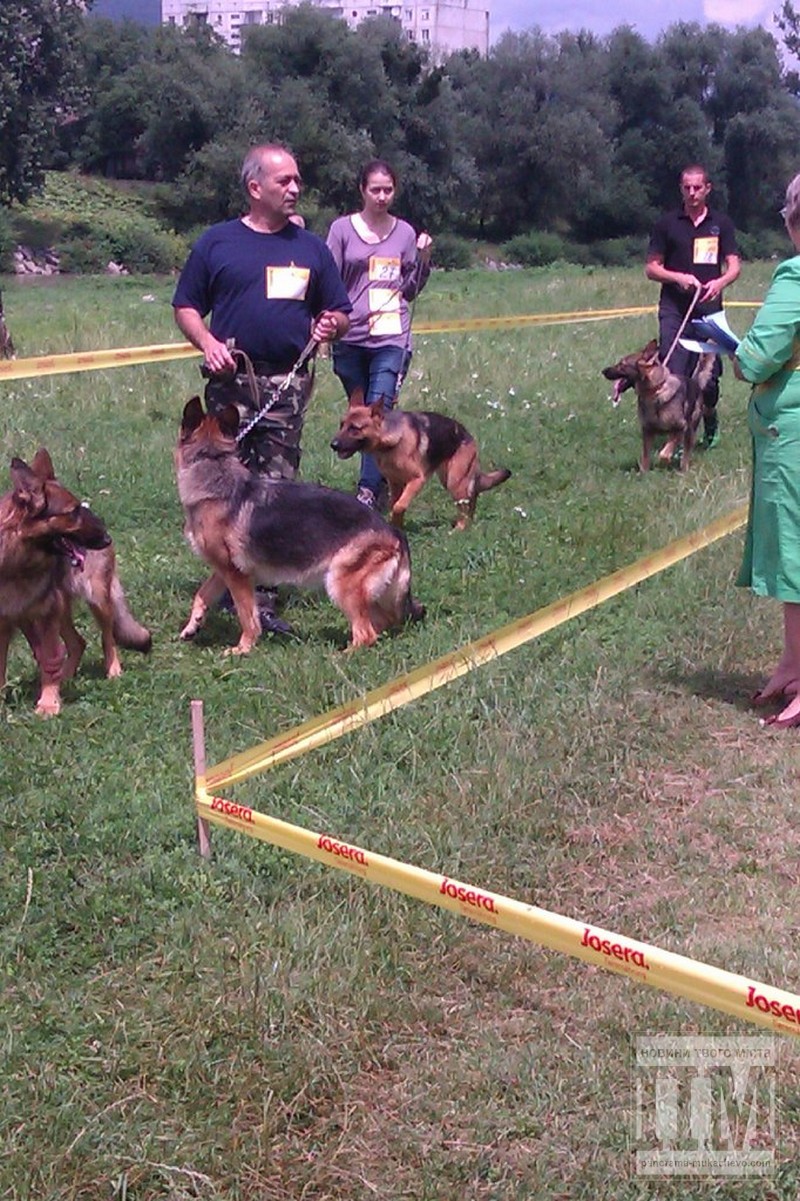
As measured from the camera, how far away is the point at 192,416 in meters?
5.96

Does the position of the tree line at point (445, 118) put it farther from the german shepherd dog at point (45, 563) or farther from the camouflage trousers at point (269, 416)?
the german shepherd dog at point (45, 563)

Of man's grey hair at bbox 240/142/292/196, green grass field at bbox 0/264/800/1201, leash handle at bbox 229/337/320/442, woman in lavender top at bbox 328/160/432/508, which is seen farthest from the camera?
woman in lavender top at bbox 328/160/432/508

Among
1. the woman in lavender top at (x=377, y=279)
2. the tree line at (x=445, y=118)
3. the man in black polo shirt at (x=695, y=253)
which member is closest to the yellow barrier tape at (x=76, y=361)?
the woman in lavender top at (x=377, y=279)

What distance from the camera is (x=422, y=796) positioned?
4312mm

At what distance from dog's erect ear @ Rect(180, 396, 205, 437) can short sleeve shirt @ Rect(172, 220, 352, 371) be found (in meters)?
0.40

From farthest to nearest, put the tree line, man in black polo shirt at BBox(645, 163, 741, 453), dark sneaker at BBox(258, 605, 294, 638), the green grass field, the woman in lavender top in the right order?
the tree line → man in black polo shirt at BBox(645, 163, 741, 453) → the woman in lavender top → dark sneaker at BBox(258, 605, 294, 638) → the green grass field

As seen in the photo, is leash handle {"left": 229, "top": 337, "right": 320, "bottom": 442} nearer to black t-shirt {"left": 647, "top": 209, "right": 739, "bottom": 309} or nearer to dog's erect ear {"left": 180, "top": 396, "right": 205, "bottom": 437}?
dog's erect ear {"left": 180, "top": 396, "right": 205, "bottom": 437}

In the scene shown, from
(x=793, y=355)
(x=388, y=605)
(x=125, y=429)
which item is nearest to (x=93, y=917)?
(x=388, y=605)

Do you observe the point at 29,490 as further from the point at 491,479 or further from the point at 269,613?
the point at 491,479

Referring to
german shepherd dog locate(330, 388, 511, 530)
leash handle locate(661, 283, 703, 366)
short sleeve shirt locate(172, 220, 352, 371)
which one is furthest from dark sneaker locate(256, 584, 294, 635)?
leash handle locate(661, 283, 703, 366)

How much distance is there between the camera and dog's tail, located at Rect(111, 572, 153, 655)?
5543mm

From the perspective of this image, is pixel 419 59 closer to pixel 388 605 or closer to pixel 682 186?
pixel 682 186

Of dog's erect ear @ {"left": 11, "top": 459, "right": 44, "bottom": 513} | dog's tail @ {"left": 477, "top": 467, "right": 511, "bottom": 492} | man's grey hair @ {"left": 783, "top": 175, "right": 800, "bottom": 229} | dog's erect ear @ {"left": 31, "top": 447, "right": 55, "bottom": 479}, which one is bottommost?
dog's tail @ {"left": 477, "top": 467, "right": 511, "bottom": 492}

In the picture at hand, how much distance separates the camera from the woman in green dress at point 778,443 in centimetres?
462
